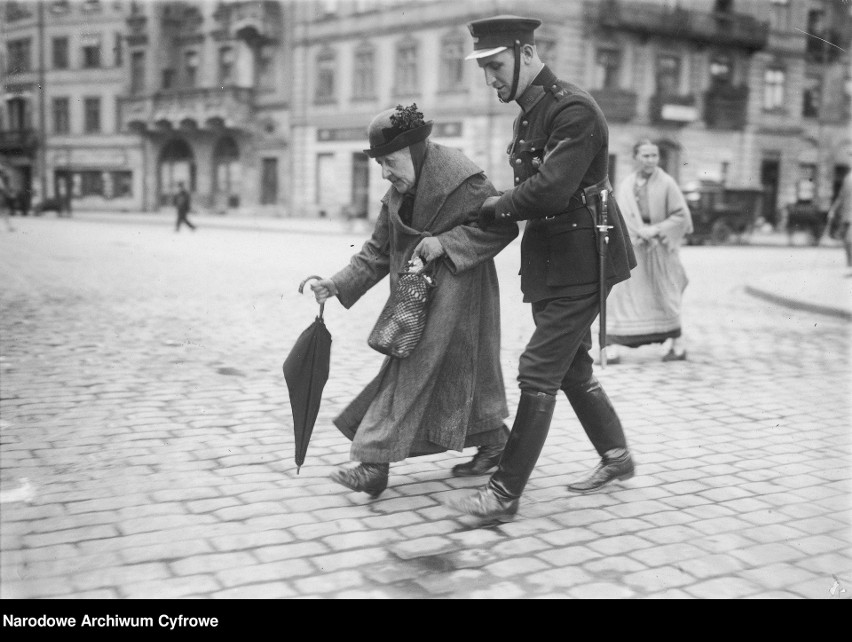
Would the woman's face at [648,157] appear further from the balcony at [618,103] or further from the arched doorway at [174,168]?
the arched doorway at [174,168]

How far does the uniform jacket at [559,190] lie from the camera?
361 centimetres

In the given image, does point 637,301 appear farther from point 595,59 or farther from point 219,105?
point 219,105

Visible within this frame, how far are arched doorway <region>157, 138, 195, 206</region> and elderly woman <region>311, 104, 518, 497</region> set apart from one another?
40.7 meters

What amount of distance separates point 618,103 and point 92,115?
79.1 feet

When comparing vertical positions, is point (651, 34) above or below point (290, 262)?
above

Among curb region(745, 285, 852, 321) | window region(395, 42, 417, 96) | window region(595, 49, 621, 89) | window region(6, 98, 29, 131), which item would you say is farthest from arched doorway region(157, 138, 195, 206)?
curb region(745, 285, 852, 321)

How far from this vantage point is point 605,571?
326 centimetres

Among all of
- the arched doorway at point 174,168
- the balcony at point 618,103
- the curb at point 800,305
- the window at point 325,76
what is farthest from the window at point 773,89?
the curb at point 800,305

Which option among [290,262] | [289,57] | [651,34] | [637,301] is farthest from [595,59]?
[637,301]

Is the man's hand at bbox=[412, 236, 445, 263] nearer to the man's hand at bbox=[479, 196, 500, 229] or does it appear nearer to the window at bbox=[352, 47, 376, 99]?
the man's hand at bbox=[479, 196, 500, 229]

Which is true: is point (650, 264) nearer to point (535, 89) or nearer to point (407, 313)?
point (535, 89)

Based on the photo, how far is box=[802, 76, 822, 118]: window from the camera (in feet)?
128

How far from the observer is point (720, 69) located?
3688 centimetres

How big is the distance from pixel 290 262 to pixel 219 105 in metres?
25.2
